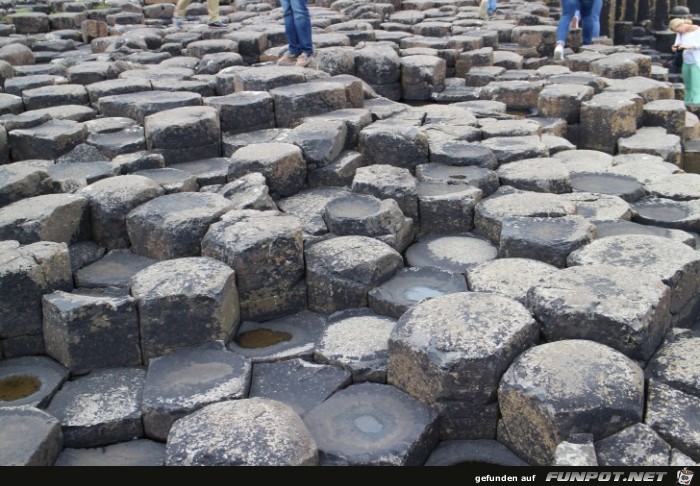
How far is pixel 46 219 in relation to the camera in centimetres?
412

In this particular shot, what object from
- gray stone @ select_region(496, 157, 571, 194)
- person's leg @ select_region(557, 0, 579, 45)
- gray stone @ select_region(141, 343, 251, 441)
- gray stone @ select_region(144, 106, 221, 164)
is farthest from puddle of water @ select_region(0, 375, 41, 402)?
person's leg @ select_region(557, 0, 579, 45)

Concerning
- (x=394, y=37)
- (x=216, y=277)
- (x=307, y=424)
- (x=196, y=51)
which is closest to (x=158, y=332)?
(x=216, y=277)

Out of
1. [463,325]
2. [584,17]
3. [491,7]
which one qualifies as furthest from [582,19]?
[463,325]

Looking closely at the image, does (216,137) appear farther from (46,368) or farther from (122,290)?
(46,368)

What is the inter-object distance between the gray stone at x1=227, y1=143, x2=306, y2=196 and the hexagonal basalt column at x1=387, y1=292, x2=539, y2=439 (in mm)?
1911

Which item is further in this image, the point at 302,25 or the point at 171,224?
the point at 302,25

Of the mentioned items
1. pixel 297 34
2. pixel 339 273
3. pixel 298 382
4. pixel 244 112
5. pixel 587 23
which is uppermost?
pixel 297 34

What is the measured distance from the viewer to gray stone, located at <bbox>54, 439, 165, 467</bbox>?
2996mm

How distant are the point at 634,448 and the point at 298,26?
5.78m

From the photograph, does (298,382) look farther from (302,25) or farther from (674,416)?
(302,25)

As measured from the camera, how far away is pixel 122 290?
3.97 m

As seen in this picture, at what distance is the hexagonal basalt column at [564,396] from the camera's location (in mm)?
2742

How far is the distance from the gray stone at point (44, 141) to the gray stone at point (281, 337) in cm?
241
